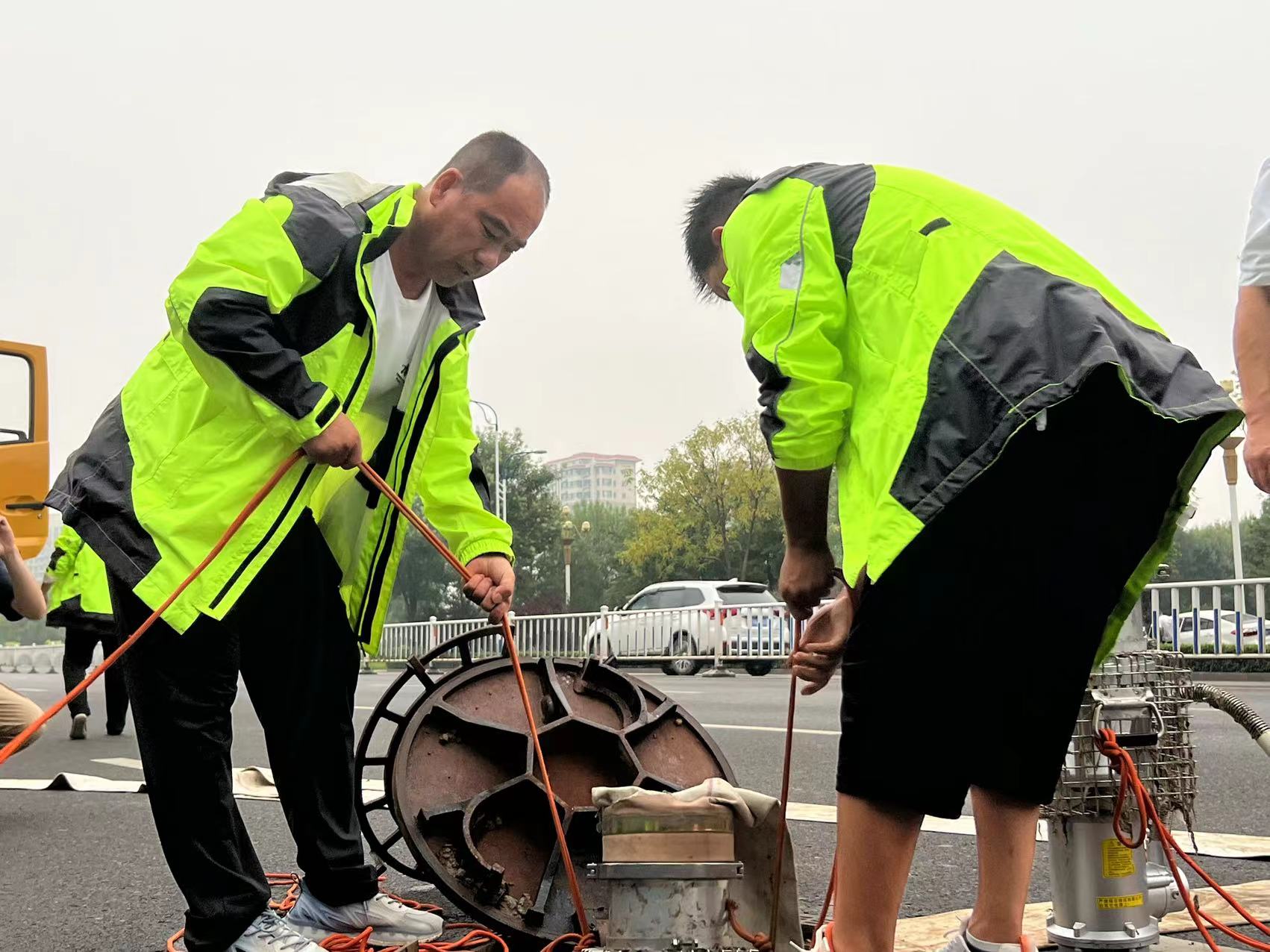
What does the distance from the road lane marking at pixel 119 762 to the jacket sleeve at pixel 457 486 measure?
446 centimetres

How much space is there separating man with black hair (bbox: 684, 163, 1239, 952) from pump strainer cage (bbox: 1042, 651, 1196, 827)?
252 mm

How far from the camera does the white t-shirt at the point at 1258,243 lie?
2512 mm

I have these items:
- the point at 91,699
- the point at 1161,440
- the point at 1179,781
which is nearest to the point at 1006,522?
the point at 1161,440

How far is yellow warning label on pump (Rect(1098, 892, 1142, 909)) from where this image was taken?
7.86 feet

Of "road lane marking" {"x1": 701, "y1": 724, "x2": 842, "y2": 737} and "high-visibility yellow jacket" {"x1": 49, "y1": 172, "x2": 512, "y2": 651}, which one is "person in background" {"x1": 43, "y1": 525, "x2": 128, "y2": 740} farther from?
"high-visibility yellow jacket" {"x1": 49, "y1": 172, "x2": 512, "y2": 651}

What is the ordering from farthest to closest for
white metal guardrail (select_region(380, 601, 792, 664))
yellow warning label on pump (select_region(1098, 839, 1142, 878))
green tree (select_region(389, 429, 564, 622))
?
1. green tree (select_region(389, 429, 564, 622))
2. white metal guardrail (select_region(380, 601, 792, 664))
3. yellow warning label on pump (select_region(1098, 839, 1142, 878))

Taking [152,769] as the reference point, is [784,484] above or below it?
above

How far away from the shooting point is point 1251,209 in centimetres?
257

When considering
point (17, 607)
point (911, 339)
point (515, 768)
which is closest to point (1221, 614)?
point (17, 607)

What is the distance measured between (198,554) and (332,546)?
510 millimetres

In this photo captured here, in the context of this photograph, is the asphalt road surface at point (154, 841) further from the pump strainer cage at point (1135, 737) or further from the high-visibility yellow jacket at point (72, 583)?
the high-visibility yellow jacket at point (72, 583)

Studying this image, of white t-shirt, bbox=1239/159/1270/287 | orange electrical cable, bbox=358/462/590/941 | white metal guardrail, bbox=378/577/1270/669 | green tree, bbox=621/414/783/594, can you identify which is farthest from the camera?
green tree, bbox=621/414/783/594

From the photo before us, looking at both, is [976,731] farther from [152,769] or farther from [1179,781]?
[152,769]

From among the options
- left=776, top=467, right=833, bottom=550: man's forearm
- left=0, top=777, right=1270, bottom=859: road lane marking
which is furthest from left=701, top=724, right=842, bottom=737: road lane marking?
left=776, top=467, right=833, bottom=550: man's forearm
